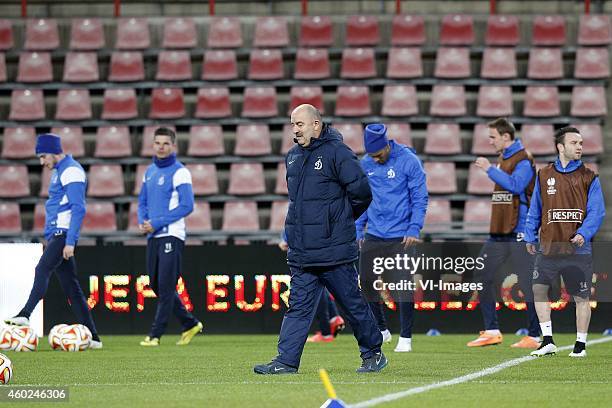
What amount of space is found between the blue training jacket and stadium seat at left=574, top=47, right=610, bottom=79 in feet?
25.8

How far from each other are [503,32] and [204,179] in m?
5.37

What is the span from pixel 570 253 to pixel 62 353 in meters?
4.84

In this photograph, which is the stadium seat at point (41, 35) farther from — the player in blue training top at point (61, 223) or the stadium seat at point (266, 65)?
the player in blue training top at point (61, 223)

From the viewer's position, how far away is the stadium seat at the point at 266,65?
1886 cm

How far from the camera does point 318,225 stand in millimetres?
8523

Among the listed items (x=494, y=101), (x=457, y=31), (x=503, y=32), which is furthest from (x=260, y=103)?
(x=503, y=32)

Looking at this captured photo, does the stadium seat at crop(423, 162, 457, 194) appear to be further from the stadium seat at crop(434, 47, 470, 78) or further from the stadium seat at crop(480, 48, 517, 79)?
the stadium seat at crop(480, 48, 517, 79)

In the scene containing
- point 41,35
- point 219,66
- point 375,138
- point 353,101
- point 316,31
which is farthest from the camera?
point 41,35

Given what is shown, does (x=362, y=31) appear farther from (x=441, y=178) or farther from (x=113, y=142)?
(x=113, y=142)

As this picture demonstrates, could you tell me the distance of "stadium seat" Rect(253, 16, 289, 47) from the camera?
63.2 ft

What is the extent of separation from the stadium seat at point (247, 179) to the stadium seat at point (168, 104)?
1.51 m

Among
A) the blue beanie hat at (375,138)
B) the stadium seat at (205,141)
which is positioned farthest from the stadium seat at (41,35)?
the blue beanie hat at (375,138)

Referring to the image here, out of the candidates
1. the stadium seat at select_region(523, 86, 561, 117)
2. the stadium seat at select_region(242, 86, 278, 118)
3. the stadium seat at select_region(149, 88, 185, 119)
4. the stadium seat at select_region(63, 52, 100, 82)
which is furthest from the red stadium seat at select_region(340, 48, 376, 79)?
the stadium seat at select_region(63, 52, 100, 82)

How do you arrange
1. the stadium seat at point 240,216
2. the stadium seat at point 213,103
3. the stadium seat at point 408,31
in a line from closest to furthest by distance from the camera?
the stadium seat at point 240,216 < the stadium seat at point 213,103 < the stadium seat at point 408,31
